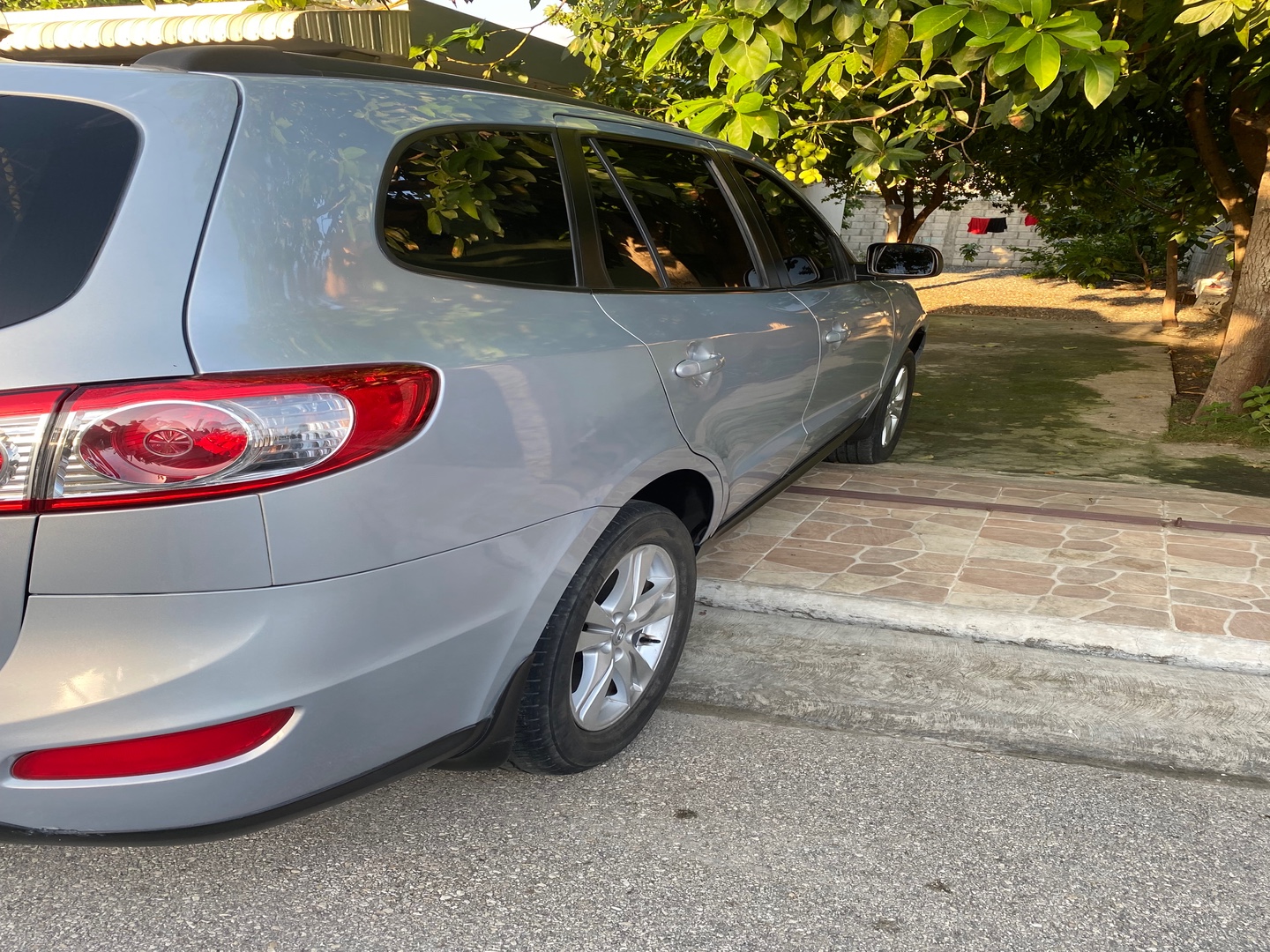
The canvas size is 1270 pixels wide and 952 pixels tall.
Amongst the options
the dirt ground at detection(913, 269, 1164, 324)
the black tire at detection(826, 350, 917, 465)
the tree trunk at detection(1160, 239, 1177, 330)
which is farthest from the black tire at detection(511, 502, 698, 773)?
Result: the dirt ground at detection(913, 269, 1164, 324)

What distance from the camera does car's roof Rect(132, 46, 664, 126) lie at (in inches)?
77.7

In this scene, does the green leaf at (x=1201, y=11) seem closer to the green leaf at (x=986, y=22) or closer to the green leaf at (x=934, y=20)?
the green leaf at (x=986, y=22)

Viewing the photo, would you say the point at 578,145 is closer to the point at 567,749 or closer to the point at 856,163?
the point at 567,749

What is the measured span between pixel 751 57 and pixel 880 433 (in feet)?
8.76

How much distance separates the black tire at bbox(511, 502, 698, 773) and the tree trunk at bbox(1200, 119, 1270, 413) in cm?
580

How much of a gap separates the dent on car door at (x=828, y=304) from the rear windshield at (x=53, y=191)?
256 cm

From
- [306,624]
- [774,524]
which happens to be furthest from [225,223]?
[774,524]

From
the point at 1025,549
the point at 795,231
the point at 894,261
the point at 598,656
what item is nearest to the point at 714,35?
the point at 795,231

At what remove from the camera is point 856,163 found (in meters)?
4.80

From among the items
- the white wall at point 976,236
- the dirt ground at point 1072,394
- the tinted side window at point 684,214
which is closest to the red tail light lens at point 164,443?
the tinted side window at point 684,214

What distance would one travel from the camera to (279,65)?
6.84 ft

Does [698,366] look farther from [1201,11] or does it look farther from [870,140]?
[1201,11]

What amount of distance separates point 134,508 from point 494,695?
0.88 meters

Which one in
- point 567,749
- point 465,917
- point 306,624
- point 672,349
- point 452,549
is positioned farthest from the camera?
point 672,349
